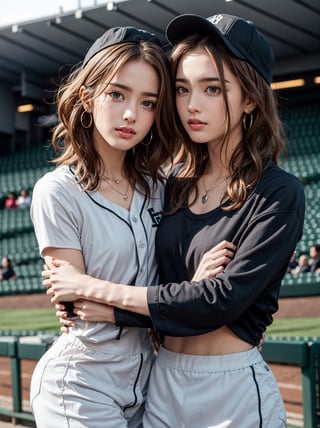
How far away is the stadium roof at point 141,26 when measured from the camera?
14547 mm

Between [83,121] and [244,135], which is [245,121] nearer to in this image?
[244,135]

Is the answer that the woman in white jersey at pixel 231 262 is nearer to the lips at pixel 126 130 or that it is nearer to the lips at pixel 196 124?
the lips at pixel 196 124

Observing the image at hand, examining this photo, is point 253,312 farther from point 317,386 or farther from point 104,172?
point 317,386

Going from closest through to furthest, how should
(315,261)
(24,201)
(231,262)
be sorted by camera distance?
(231,262) → (315,261) → (24,201)

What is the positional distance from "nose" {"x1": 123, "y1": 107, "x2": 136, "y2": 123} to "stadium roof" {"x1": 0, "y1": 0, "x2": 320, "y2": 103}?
12.8 m

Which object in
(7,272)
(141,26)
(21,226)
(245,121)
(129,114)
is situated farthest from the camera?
(21,226)

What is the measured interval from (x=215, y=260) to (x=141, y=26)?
1437 centimetres

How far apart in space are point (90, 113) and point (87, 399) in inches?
33.8

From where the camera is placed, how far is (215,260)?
6.43ft

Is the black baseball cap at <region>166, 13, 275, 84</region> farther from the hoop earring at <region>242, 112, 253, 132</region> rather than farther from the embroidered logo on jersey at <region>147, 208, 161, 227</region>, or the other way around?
the embroidered logo on jersey at <region>147, 208, 161, 227</region>

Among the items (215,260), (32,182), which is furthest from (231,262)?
(32,182)

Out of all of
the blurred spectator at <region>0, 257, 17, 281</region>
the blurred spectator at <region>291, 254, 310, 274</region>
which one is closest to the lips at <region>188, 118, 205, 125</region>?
the blurred spectator at <region>291, 254, 310, 274</region>

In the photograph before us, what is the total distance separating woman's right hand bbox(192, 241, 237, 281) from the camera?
6.41 ft

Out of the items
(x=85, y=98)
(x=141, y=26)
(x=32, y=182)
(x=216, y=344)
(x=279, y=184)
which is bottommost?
(x=216, y=344)
